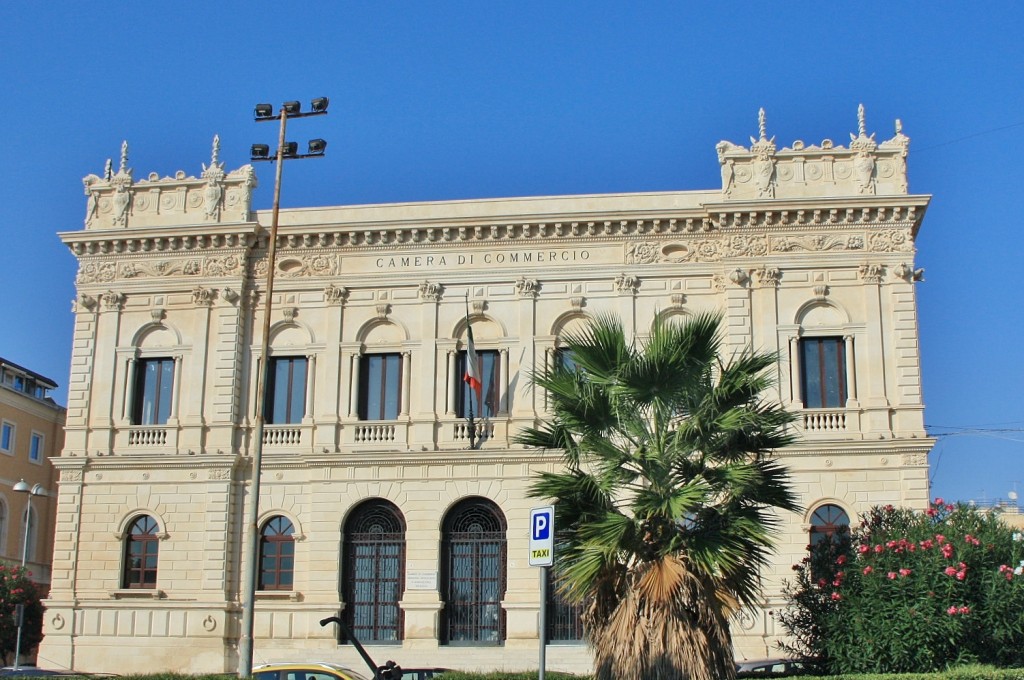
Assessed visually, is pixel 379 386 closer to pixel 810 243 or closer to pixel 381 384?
pixel 381 384

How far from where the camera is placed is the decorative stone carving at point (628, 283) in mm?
35312

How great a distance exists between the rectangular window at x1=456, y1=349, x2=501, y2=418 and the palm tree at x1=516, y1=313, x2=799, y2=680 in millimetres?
13066

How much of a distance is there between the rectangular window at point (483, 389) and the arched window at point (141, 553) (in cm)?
933

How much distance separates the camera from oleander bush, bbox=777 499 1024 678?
21.7 meters

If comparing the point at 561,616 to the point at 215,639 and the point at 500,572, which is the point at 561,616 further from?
the point at 215,639

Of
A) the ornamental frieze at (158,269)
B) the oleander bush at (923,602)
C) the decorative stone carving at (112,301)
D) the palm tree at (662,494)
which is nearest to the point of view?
the palm tree at (662,494)

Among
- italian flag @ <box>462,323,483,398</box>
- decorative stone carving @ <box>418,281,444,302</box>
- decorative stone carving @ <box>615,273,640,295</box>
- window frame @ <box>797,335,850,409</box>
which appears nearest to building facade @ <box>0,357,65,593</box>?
decorative stone carving @ <box>418,281,444,302</box>

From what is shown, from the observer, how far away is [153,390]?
37062mm

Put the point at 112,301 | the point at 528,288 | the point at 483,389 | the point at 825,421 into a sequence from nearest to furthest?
the point at 825,421, the point at 483,389, the point at 528,288, the point at 112,301

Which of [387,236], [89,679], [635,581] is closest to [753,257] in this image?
[387,236]

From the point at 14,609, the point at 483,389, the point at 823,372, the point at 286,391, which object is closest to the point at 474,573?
the point at 483,389

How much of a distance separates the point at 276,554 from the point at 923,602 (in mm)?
19386

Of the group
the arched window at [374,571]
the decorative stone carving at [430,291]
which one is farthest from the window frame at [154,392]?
the decorative stone carving at [430,291]

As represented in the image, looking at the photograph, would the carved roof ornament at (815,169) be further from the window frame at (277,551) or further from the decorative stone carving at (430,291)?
the window frame at (277,551)
